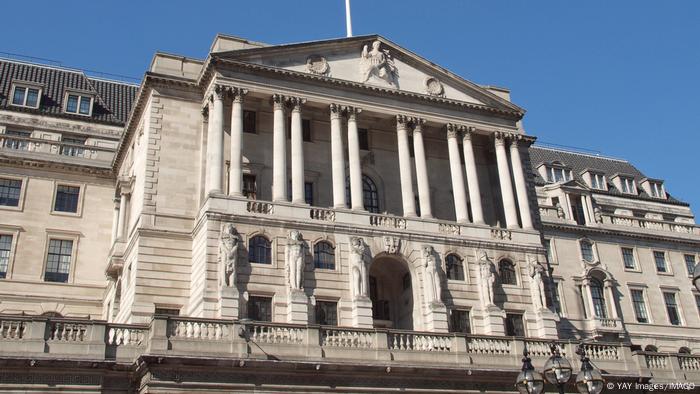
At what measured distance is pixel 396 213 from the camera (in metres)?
44.7

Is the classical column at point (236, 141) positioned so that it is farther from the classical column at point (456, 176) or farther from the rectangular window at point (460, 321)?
the rectangular window at point (460, 321)

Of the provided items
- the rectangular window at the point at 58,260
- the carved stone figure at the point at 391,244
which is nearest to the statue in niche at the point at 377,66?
the carved stone figure at the point at 391,244

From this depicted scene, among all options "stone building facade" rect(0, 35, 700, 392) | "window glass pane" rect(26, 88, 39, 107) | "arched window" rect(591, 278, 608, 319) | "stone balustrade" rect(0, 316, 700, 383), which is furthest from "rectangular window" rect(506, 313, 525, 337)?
"window glass pane" rect(26, 88, 39, 107)

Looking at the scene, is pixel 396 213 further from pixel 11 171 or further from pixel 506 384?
pixel 11 171

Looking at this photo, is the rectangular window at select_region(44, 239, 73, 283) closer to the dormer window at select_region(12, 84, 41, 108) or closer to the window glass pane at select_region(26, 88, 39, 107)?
the dormer window at select_region(12, 84, 41, 108)

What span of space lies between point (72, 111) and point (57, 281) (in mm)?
16649

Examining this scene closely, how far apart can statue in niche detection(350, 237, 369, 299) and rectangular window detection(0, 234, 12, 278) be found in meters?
21.9

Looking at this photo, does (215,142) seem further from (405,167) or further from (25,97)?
(25,97)

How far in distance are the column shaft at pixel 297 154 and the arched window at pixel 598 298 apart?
3103 cm

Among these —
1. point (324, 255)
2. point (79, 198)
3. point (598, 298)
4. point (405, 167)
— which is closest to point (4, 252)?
point (79, 198)

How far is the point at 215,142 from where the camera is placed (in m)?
39.9

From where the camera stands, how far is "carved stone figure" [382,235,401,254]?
1570 inches

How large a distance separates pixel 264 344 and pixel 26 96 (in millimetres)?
35975

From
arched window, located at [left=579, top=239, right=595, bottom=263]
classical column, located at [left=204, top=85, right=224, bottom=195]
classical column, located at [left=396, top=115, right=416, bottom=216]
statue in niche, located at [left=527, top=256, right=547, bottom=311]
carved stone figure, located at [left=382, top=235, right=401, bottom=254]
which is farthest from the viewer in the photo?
arched window, located at [left=579, top=239, right=595, bottom=263]
